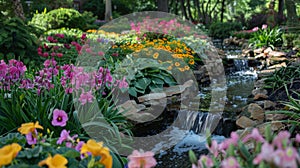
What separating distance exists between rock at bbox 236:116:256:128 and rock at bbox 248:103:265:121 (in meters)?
0.11

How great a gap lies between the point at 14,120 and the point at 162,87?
114 inches

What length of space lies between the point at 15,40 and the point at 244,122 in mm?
4251

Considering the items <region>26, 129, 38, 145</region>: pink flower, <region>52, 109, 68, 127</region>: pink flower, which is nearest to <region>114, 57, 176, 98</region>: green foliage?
<region>52, 109, 68, 127</region>: pink flower

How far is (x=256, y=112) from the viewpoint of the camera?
4.19m

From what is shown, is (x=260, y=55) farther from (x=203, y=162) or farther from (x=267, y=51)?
(x=203, y=162)

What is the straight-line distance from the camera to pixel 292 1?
1399cm

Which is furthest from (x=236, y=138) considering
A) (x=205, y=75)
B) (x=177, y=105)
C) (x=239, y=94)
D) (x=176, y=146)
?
(x=205, y=75)

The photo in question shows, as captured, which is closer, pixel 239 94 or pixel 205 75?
pixel 239 94

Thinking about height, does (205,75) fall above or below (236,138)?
below

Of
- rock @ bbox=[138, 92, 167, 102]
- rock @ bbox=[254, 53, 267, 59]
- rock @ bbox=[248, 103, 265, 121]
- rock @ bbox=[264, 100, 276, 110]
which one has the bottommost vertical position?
rock @ bbox=[248, 103, 265, 121]

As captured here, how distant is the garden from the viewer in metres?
1.33

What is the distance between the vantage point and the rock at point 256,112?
13.4 ft

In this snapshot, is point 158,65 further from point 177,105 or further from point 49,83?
point 49,83

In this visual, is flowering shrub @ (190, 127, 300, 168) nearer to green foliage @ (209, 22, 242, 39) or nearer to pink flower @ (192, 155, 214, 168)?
pink flower @ (192, 155, 214, 168)
